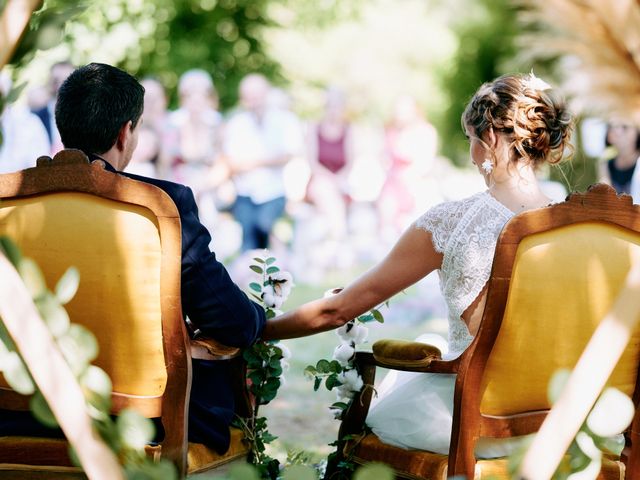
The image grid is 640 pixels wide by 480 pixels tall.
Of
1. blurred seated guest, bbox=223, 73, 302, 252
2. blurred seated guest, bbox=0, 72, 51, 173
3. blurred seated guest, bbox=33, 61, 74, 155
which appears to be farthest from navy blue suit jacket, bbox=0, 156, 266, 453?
blurred seated guest, bbox=33, 61, 74, 155

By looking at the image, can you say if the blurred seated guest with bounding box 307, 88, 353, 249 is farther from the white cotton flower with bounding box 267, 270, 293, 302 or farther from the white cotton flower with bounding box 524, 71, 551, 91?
the white cotton flower with bounding box 524, 71, 551, 91

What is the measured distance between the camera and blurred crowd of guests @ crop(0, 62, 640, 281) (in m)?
8.73

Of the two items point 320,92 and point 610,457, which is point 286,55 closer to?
point 320,92

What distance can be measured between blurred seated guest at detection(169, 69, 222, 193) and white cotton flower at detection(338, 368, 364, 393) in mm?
6982

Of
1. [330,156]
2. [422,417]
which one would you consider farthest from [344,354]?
[330,156]

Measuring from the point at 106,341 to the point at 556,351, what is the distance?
3.59ft

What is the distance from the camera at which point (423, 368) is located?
255 cm

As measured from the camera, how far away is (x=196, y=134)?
9758 mm

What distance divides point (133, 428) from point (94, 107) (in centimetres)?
152

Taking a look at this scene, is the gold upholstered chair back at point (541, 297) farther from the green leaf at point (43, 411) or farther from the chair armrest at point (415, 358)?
the green leaf at point (43, 411)

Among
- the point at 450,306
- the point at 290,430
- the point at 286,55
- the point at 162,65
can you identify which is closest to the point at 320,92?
the point at 286,55

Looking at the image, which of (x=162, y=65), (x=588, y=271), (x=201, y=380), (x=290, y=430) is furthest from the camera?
(x=162, y=65)

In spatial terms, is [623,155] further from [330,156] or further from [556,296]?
[556,296]

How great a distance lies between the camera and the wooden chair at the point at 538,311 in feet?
7.24
